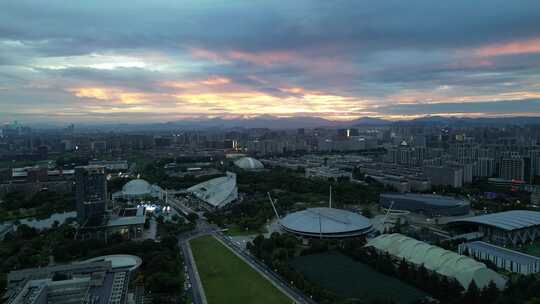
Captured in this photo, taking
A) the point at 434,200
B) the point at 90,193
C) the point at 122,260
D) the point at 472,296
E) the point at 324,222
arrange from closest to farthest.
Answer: the point at 472,296, the point at 122,260, the point at 324,222, the point at 90,193, the point at 434,200

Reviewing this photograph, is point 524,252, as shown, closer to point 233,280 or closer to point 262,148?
point 233,280

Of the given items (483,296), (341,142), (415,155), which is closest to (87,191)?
(483,296)

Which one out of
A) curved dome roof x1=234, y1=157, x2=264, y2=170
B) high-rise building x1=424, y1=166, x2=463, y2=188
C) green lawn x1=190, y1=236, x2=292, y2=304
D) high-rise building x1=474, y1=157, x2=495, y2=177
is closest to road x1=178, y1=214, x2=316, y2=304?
green lawn x1=190, y1=236, x2=292, y2=304

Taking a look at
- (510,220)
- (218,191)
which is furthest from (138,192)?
(510,220)

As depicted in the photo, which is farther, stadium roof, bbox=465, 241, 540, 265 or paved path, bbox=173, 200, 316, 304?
stadium roof, bbox=465, 241, 540, 265

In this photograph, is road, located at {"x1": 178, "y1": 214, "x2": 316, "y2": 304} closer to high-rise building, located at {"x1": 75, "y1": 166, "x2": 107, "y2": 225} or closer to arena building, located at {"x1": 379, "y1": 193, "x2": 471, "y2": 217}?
high-rise building, located at {"x1": 75, "y1": 166, "x2": 107, "y2": 225}

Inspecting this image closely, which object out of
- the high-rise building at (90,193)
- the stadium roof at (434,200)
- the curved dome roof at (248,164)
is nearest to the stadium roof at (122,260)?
the high-rise building at (90,193)

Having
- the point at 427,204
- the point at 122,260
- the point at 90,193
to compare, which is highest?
the point at 90,193

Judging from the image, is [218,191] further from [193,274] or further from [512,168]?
[512,168]
